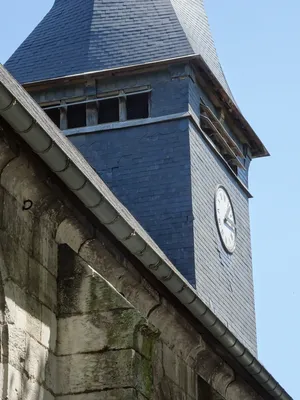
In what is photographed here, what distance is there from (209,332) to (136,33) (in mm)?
10551

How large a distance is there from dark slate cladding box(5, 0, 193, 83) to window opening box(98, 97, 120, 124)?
0.60 meters

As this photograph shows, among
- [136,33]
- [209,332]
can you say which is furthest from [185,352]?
[136,33]

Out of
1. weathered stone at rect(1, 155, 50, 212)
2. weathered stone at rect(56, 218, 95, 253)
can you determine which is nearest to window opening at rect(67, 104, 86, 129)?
weathered stone at rect(56, 218, 95, 253)

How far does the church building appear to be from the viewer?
320 inches

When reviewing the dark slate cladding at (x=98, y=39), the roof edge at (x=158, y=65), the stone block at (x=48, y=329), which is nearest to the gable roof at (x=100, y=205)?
the stone block at (x=48, y=329)

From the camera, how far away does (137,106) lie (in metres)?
19.9

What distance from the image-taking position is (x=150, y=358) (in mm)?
8242

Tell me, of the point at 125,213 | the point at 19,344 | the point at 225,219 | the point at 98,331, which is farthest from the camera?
the point at 225,219

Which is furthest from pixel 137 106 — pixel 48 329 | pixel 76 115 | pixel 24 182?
pixel 48 329

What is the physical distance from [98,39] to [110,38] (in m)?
0.20

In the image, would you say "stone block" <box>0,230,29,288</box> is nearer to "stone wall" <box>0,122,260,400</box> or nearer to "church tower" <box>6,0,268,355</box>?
"stone wall" <box>0,122,260,400</box>

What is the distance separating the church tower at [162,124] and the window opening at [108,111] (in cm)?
2

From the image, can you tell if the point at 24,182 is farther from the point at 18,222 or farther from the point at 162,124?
the point at 162,124

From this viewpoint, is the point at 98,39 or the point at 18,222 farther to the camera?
the point at 98,39
